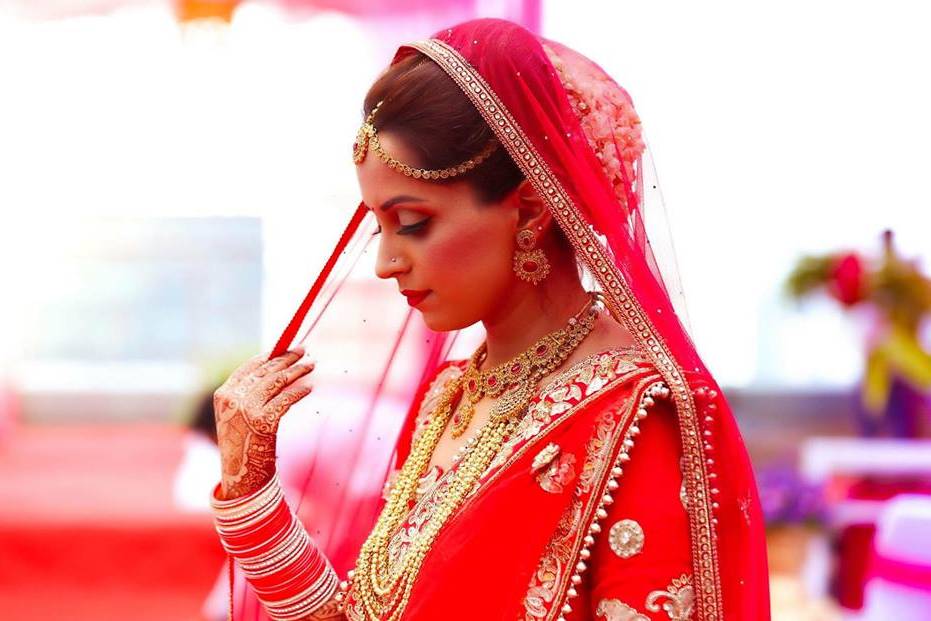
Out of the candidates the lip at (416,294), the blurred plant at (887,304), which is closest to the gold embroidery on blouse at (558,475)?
the lip at (416,294)

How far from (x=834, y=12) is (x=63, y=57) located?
2.54 metres

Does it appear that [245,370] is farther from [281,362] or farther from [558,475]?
[558,475]

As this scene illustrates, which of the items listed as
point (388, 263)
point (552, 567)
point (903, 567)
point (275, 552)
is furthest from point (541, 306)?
point (903, 567)

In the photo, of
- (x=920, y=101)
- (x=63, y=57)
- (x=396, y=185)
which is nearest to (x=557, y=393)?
(x=396, y=185)

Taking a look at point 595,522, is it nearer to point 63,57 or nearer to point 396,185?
point 396,185

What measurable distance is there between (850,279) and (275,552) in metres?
2.78

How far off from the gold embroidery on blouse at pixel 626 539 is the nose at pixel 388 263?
0.33 metres

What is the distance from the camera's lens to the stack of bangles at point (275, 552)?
114 cm

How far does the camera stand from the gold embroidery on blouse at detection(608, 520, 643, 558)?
0.87 metres

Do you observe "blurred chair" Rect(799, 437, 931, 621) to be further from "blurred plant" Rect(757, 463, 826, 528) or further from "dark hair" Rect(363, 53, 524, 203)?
"dark hair" Rect(363, 53, 524, 203)

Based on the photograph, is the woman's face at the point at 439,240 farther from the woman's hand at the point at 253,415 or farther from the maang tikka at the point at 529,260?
the woman's hand at the point at 253,415

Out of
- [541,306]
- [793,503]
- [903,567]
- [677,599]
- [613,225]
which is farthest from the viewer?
[793,503]

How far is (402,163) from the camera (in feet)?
3.28

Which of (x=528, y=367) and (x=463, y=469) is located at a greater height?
(x=528, y=367)
